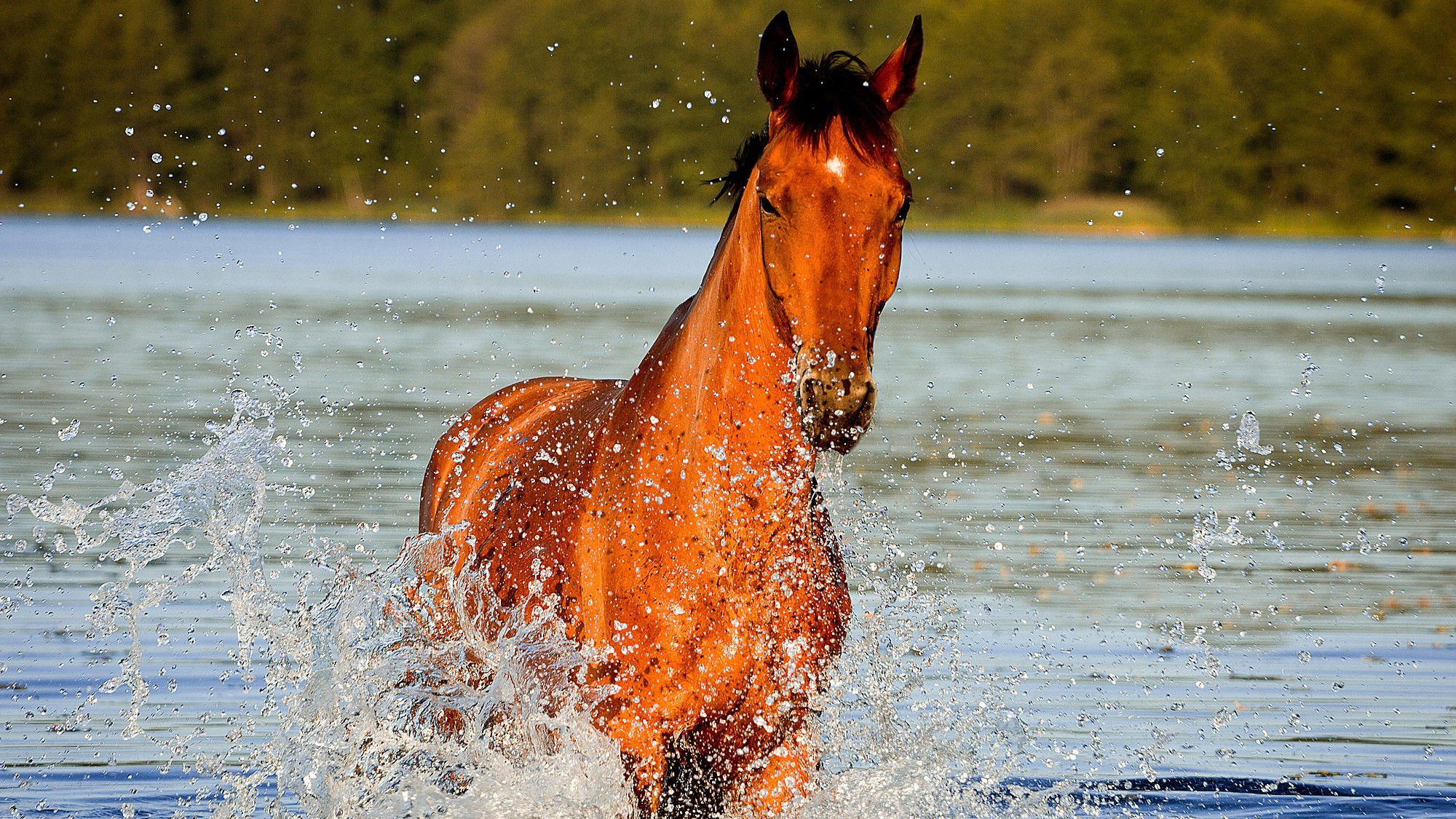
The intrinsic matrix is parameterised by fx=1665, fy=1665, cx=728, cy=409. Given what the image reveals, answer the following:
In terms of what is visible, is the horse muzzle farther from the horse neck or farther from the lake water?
the lake water

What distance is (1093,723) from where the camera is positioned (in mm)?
7660

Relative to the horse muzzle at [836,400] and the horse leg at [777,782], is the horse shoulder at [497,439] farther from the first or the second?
the horse muzzle at [836,400]

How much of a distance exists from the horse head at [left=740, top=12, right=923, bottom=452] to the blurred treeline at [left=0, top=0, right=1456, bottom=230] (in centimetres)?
5781

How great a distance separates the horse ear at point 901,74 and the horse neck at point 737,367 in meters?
0.51

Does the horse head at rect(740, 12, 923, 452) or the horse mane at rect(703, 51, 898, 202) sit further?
the horse mane at rect(703, 51, 898, 202)

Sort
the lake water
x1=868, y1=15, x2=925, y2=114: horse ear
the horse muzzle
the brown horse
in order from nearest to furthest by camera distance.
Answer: the horse muzzle → the brown horse → x1=868, y1=15, x2=925, y2=114: horse ear → the lake water

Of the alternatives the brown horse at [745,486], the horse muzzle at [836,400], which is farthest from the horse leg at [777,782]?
the horse muzzle at [836,400]

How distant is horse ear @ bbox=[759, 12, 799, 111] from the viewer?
13.8 feet

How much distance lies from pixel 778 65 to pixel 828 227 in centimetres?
57

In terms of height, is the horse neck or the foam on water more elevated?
the horse neck

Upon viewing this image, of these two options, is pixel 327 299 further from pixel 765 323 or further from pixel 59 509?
pixel 765 323

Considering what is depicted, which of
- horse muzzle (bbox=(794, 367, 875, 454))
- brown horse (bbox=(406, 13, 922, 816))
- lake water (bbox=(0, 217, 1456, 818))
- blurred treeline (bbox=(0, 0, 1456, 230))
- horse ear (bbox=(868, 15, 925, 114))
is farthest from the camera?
blurred treeline (bbox=(0, 0, 1456, 230))

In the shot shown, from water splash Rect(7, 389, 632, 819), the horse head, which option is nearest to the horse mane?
the horse head

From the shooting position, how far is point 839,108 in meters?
4.08
